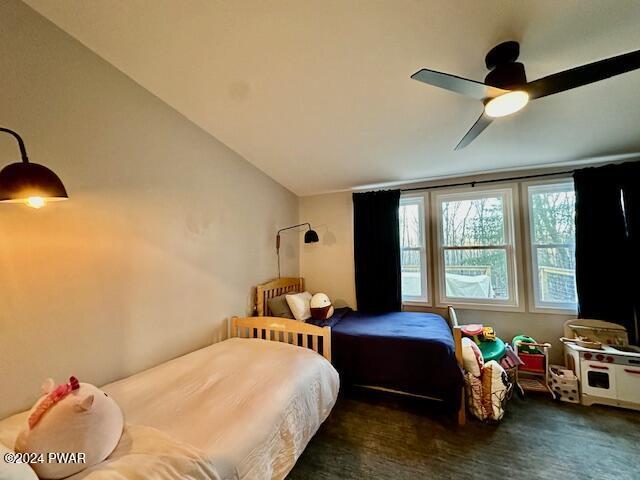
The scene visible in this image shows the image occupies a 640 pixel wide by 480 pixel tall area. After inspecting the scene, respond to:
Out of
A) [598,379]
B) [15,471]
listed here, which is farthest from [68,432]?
[598,379]

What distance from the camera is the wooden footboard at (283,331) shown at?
2.08 m

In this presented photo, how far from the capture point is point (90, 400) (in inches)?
35.1

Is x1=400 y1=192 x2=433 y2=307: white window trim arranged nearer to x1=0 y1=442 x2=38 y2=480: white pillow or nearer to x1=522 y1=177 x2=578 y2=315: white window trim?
x1=522 y1=177 x2=578 y2=315: white window trim

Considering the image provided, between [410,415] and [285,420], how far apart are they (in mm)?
1468

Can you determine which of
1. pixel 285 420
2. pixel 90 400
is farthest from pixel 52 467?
pixel 285 420

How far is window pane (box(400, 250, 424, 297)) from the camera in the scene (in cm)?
342

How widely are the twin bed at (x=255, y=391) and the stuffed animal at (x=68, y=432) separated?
49 mm

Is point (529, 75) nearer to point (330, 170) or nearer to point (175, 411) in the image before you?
point (330, 170)

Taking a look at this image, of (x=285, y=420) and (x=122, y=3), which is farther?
(x=285, y=420)

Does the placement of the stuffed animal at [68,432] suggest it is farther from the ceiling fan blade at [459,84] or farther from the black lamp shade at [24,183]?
the ceiling fan blade at [459,84]

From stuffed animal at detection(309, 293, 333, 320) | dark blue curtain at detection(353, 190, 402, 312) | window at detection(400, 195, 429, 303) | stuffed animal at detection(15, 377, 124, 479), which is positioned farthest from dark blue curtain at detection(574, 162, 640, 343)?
stuffed animal at detection(15, 377, 124, 479)

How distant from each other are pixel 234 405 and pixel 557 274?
11.7ft

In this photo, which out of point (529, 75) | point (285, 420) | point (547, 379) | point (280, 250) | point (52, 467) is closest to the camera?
point (52, 467)

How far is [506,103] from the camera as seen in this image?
1370 mm
